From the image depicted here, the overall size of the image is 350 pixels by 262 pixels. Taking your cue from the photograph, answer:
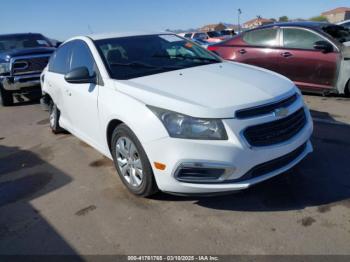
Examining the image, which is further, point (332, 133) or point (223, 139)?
point (332, 133)

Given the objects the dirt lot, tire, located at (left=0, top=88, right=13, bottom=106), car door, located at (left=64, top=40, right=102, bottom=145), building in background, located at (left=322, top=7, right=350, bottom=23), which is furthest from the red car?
building in background, located at (left=322, top=7, right=350, bottom=23)

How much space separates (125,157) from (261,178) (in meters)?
1.36

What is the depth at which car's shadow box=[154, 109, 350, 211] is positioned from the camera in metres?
3.20

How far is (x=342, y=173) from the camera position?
3.68m

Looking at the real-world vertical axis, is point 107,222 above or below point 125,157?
below

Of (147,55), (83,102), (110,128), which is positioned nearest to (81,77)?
(83,102)

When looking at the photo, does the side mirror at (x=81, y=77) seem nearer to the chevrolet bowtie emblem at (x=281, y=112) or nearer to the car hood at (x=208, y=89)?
the car hood at (x=208, y=89)

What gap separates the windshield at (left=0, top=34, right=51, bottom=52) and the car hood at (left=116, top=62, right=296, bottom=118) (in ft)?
25.9

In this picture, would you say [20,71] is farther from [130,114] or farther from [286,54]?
[130,114]

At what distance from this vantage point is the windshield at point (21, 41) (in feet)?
32.6

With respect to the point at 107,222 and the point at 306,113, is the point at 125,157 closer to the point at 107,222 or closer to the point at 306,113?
the point at 107,222

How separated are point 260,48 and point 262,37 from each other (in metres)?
0.28

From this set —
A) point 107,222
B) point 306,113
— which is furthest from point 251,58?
point 107,222

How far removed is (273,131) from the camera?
116 inches
